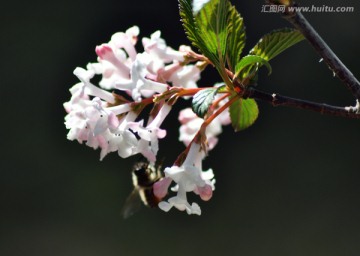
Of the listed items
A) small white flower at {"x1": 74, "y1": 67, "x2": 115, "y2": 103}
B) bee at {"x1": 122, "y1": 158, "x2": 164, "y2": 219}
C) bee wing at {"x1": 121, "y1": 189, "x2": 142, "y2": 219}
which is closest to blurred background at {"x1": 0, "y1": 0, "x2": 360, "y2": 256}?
bee wing at {"x1": 121, "y1": 189, "x2": 142, "y2": 219}

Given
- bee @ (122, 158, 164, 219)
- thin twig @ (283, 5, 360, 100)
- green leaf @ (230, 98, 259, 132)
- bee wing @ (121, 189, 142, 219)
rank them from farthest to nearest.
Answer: bee wing @ (121, 189, 142, 219)
bee @ (122, 158, 164, 219)
green leaf @ (230, 98, 259, 132)
thin twig @ (283, 5, 360, 100)

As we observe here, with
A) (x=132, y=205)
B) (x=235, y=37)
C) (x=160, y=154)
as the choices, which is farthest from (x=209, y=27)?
(x=160, y=154)

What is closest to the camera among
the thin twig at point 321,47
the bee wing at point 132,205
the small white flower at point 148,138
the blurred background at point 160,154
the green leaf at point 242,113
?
the thin twig at point 321,47

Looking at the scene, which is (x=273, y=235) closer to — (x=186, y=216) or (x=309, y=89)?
(x=186, y=216)

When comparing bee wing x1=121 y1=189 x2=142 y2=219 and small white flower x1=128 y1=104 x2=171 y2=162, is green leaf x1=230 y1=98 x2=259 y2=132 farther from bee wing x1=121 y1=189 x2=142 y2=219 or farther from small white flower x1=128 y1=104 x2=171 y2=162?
bee wing x1=121 y1=189 x2=142 y2=219

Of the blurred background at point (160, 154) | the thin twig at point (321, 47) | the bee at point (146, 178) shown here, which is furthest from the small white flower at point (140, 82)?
the blurred background at point (160, 154)

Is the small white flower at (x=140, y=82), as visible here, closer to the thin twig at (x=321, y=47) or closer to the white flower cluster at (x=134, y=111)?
the white flower cluster at (x=134, y=111)

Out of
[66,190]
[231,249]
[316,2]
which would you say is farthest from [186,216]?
[316,2]

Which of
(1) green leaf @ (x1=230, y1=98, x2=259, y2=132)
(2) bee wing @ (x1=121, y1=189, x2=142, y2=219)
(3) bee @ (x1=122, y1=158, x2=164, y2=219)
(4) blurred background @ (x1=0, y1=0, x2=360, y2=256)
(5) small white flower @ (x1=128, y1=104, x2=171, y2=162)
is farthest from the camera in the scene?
(4) blurred background @ (x1=0, y1=0, x2=360, y2=256)
